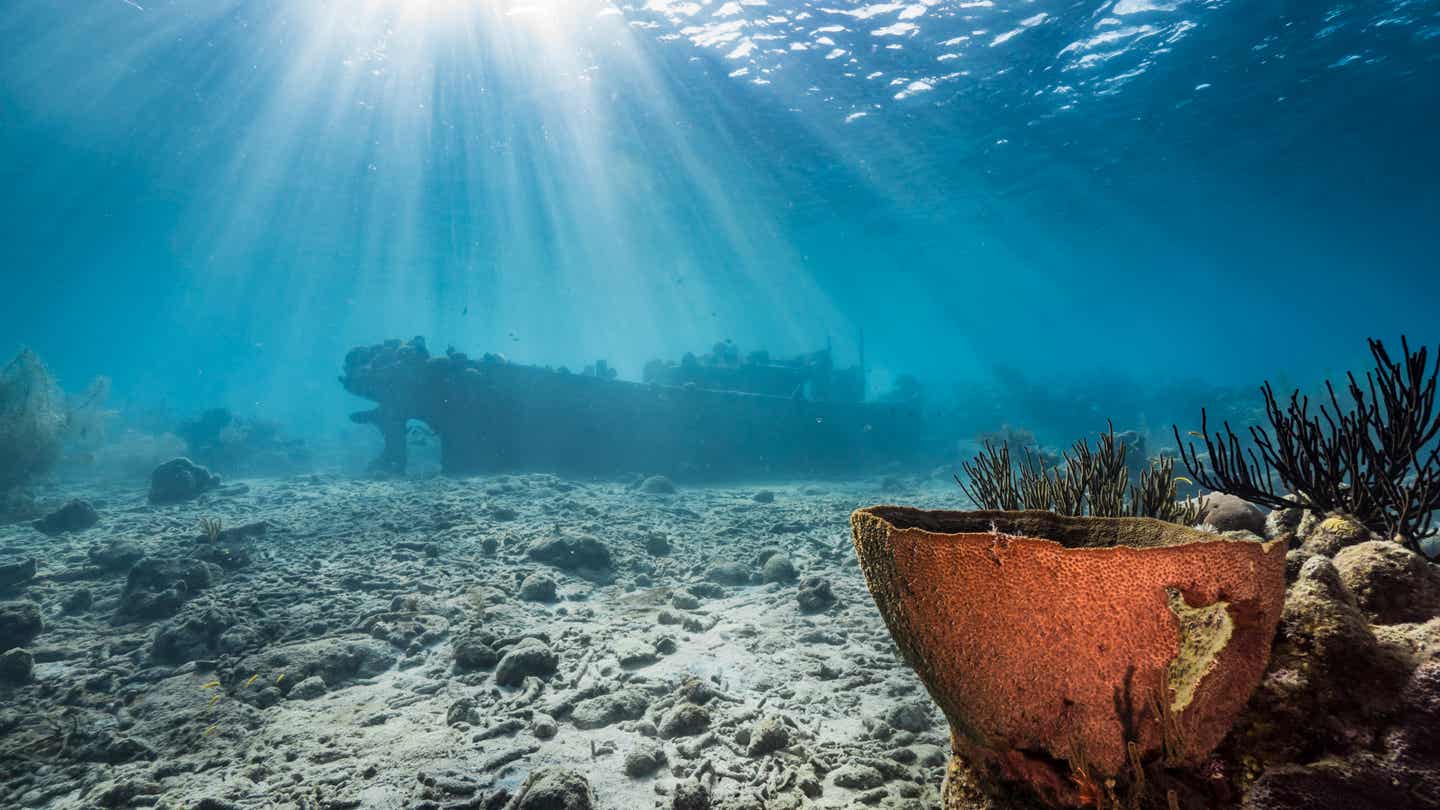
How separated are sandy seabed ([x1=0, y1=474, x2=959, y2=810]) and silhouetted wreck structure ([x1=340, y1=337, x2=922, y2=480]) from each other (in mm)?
8618

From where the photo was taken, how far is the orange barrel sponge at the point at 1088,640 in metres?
1.72

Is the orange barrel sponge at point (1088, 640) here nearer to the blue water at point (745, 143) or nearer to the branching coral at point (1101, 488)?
the branching coral at point (1101, 488)

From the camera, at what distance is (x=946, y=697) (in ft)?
6.98

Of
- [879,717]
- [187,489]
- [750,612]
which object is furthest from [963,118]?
[187,489]

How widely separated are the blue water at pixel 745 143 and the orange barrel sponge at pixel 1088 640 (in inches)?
771

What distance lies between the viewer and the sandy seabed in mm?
4062

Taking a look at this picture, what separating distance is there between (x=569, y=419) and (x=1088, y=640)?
1913 cm

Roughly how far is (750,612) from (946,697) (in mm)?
5728

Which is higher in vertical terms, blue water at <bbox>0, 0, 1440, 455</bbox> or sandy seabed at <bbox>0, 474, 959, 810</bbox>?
blue water at <bbox>0, 0, 1440, 455</bbox>

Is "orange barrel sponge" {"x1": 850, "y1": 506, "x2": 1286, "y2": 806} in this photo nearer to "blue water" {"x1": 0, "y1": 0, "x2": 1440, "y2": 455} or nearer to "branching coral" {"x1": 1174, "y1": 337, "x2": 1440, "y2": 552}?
"branching coral" {"x1": 1174, "y1": 337, "x2": 1440, "y2": 552}

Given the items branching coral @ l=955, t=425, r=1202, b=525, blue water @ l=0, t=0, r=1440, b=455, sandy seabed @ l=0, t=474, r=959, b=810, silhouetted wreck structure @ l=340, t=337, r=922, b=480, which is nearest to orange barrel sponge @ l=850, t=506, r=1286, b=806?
sandy seabed @ l=0, t=474, r=959, b=810

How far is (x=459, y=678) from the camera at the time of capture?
18.6 feet

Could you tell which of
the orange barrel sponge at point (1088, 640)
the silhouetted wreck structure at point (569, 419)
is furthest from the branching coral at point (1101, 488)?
the silhouetted wreck structure at point (569, 419)

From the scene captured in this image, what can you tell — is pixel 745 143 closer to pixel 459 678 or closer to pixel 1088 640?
pixel 459 678
